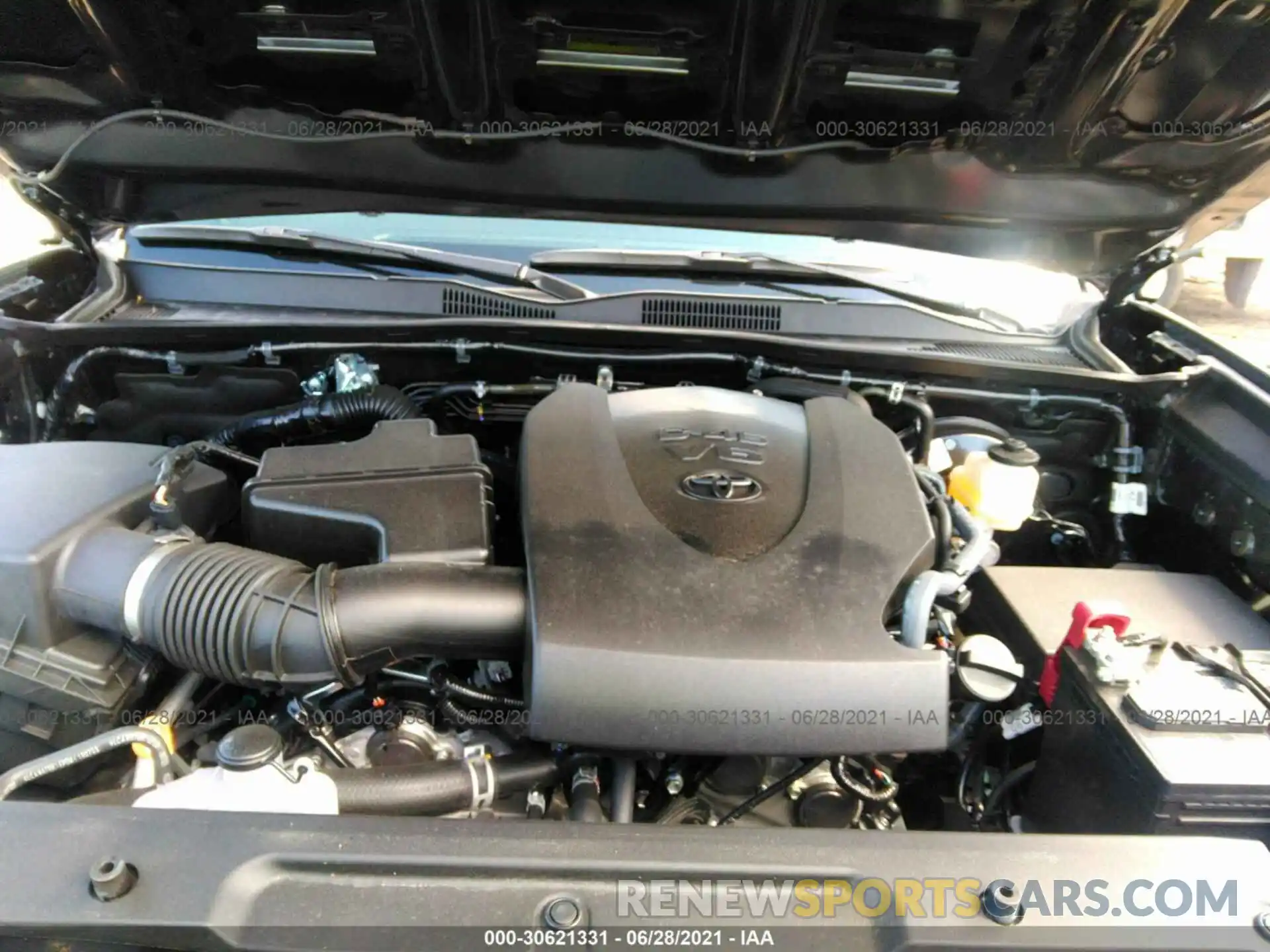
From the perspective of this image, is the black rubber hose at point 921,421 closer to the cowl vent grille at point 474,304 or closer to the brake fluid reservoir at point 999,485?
the brake fluid reservoir at point 999,485

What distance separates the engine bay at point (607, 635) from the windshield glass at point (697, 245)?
46 centimetres

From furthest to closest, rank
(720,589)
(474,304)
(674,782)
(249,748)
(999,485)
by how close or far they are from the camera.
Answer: (474,304), (999,485), (674,782), (720,589), (249,748)

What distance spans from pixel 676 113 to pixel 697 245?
293 millimetres

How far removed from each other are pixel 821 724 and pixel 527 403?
2.81 ft

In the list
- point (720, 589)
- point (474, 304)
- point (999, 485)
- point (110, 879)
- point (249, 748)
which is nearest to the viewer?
point (110, 879)

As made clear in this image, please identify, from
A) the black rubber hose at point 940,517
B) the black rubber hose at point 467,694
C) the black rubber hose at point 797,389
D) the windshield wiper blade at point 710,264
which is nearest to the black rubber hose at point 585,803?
the black rubber hose at point 467,694

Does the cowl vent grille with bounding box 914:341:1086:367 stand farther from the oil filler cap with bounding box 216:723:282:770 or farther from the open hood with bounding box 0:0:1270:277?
the oil filler cap with bounding box 216:723:282:770

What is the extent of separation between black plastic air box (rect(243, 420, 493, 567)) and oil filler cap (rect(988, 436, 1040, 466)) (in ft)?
2.62

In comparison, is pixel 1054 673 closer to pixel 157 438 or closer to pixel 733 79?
pixel 733 79

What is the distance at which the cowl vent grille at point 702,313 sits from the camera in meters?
1.75

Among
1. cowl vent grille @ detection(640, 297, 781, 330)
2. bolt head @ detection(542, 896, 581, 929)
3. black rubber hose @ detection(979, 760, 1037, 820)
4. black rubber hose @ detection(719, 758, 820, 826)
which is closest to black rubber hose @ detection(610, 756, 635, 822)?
black rubber hose @ detection(719, 758, 820, 826)

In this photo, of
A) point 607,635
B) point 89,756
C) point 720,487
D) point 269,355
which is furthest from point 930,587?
point 269,355

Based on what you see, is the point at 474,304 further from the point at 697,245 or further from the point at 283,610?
the point at 283,610

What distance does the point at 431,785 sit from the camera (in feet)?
3.43
